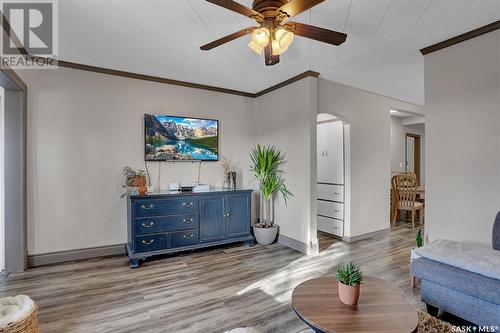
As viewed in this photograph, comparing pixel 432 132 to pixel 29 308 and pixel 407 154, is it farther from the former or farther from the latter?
pixel 407 154

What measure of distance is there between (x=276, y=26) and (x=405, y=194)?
4983 mm

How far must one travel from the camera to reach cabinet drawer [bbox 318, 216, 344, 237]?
4.54 metres

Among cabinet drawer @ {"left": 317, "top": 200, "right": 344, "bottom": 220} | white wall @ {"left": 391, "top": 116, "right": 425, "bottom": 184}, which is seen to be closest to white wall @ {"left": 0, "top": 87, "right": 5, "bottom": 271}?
cabinet drawer @ {"left": 317, "top": 200, "right": 344, "bottom": 220}

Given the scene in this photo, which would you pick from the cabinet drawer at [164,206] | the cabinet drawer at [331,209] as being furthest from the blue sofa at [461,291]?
the cabinet drawer at [164,206]

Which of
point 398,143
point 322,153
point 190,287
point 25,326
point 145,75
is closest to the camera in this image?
point 25,326

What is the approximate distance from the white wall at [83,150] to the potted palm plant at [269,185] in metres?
1.32

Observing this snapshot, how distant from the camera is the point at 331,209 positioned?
4.72 m

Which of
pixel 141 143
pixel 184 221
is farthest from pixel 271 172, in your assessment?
pixel 141 143

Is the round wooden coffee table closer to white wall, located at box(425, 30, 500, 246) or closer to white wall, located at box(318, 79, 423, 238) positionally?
white wall, located at box(425, 30, 500, 246)

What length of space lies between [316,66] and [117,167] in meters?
3.15

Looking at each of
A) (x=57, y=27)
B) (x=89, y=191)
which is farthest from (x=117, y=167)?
(x=57, y=27)

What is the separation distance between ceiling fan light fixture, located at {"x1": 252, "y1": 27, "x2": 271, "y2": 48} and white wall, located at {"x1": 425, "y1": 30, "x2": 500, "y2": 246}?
214 cm

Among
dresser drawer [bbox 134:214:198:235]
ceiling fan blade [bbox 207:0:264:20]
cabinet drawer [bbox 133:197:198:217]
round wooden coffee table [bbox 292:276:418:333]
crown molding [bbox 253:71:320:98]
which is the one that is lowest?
round wooden coffee table [bbox 292:276:418:333]

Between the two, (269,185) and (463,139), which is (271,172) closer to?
(269,185)
